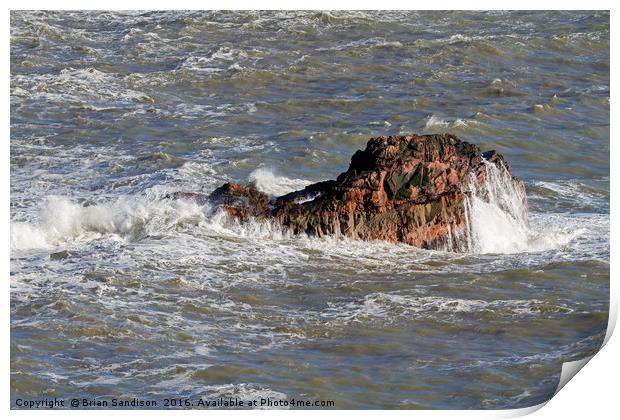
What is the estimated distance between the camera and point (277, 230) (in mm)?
18016

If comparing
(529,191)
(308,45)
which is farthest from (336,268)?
(308,45)

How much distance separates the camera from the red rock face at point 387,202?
703 inches

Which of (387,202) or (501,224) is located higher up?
(387,202)

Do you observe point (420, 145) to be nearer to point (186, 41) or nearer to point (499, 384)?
point (499, 384)

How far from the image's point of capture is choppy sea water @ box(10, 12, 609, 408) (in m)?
13.8

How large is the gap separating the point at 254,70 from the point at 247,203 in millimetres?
11169

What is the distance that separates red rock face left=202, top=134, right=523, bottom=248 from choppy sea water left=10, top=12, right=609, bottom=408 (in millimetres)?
283

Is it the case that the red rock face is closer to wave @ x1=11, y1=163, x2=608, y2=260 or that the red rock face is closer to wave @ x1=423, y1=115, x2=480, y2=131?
wave @ x1=11, y1=163, x2=608, y2=260

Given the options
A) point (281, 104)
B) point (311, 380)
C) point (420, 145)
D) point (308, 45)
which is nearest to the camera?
point (311, 380)

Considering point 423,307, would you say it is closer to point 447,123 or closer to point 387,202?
point 387,202

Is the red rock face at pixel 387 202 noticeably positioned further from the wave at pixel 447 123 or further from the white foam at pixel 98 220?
the wave at pixel 447 123

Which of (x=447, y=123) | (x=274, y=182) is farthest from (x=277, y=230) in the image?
(x=447, y=123)

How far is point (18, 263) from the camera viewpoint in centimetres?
1689

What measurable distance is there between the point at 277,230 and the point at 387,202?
159 centimetres
